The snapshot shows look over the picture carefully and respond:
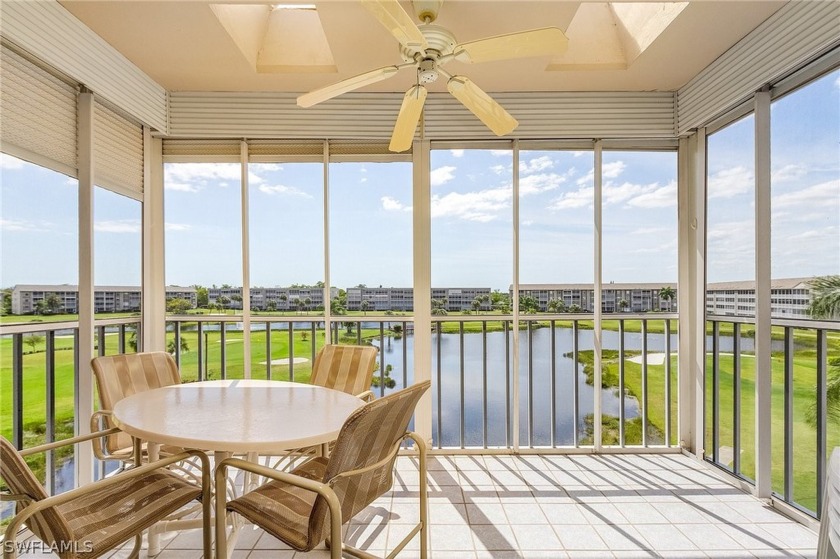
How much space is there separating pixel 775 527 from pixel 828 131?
2258mm

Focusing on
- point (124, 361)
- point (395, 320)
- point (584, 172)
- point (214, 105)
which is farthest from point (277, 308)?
point (584, 172)

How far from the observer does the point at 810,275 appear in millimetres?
2377

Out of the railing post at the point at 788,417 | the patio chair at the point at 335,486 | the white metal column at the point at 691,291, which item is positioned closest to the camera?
the patio chair at the point at 335,486

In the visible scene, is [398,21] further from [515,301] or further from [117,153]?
[117,153]

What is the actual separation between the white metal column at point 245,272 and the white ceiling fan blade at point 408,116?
5.17 feet

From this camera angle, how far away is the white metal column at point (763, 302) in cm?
262

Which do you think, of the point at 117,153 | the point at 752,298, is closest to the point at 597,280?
the point at 752,298

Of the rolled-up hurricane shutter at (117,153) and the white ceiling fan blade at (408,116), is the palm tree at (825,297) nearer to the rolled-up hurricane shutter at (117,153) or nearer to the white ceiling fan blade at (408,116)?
the white ceiling fan blade at (408,116)

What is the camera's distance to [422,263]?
11.3 ft

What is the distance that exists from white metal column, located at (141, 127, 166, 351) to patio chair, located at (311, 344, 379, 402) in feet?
5.15

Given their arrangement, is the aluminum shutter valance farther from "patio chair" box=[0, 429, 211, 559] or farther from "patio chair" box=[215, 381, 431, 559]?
"patio chair" box=[215, 381, 431, 559]

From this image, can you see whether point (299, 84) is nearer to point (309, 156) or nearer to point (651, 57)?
point (309, 156)

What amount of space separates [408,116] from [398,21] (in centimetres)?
63

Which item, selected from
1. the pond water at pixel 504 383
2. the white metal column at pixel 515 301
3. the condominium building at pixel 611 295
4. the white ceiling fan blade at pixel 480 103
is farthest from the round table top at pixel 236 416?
the condominium building at pixel 611 295
